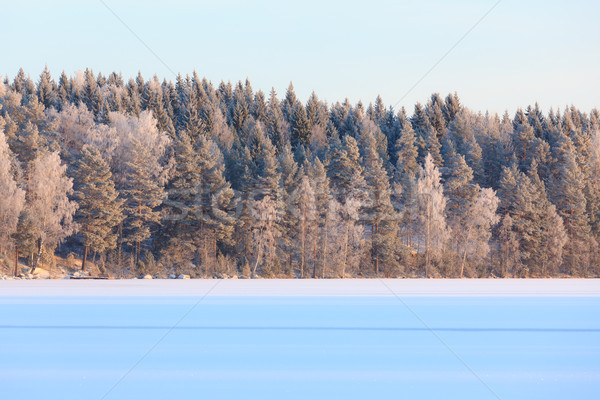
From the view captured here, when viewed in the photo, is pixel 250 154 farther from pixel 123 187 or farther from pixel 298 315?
pixel 298 315

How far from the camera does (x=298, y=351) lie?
10117 mm

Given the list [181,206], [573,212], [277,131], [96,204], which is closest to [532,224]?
[573,212]

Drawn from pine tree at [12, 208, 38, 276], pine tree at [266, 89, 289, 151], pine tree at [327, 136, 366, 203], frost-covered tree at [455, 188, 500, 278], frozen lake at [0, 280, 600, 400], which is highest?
pine tree at [266, 89, 289, 151]

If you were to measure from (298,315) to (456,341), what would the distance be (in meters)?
4.94

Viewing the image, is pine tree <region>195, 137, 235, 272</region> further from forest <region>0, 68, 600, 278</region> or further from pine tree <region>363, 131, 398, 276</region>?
pine tree <region>363, 131, 398, 276</region>

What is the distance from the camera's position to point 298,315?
14.9 meters

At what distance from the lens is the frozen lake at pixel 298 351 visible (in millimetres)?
7750

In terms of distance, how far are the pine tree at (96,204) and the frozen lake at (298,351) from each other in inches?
1188

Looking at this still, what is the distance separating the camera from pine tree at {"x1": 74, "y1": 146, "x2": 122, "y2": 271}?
4634 centimetres

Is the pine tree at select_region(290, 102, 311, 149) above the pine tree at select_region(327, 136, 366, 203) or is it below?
above

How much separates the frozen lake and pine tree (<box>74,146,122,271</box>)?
30.2m

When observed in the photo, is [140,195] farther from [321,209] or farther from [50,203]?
[321,209]

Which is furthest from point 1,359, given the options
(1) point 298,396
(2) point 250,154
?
(2) point 250,154

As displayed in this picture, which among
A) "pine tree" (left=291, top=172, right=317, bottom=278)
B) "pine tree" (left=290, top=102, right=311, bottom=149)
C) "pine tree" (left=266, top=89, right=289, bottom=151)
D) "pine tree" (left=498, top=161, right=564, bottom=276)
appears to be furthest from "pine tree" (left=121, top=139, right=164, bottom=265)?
"pine tree" (left=290, top=102, right=311, bottom=149)
